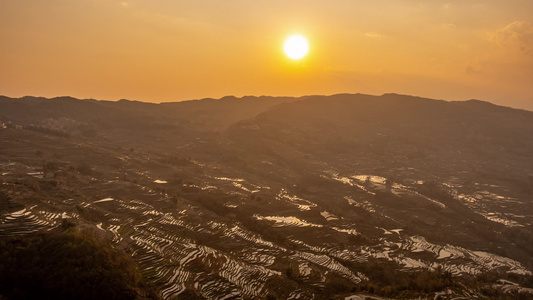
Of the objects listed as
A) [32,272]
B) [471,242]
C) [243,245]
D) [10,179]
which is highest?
[10,179]

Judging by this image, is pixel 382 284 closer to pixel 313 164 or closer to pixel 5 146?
pixel 313 164

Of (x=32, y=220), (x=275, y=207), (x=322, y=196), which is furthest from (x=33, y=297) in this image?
(x=322, y=196)

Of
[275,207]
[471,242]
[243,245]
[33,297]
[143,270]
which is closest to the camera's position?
[33,297]

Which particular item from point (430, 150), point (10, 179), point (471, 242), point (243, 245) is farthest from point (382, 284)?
point (430, 150)

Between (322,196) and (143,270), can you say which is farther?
(322,196)

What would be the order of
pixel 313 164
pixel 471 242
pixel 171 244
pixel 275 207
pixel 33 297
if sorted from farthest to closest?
pixel 313 164 < pixel 275 207 < pixel 471 242 < pixel 171 244 < pixel 33 297

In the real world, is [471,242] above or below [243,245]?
below
